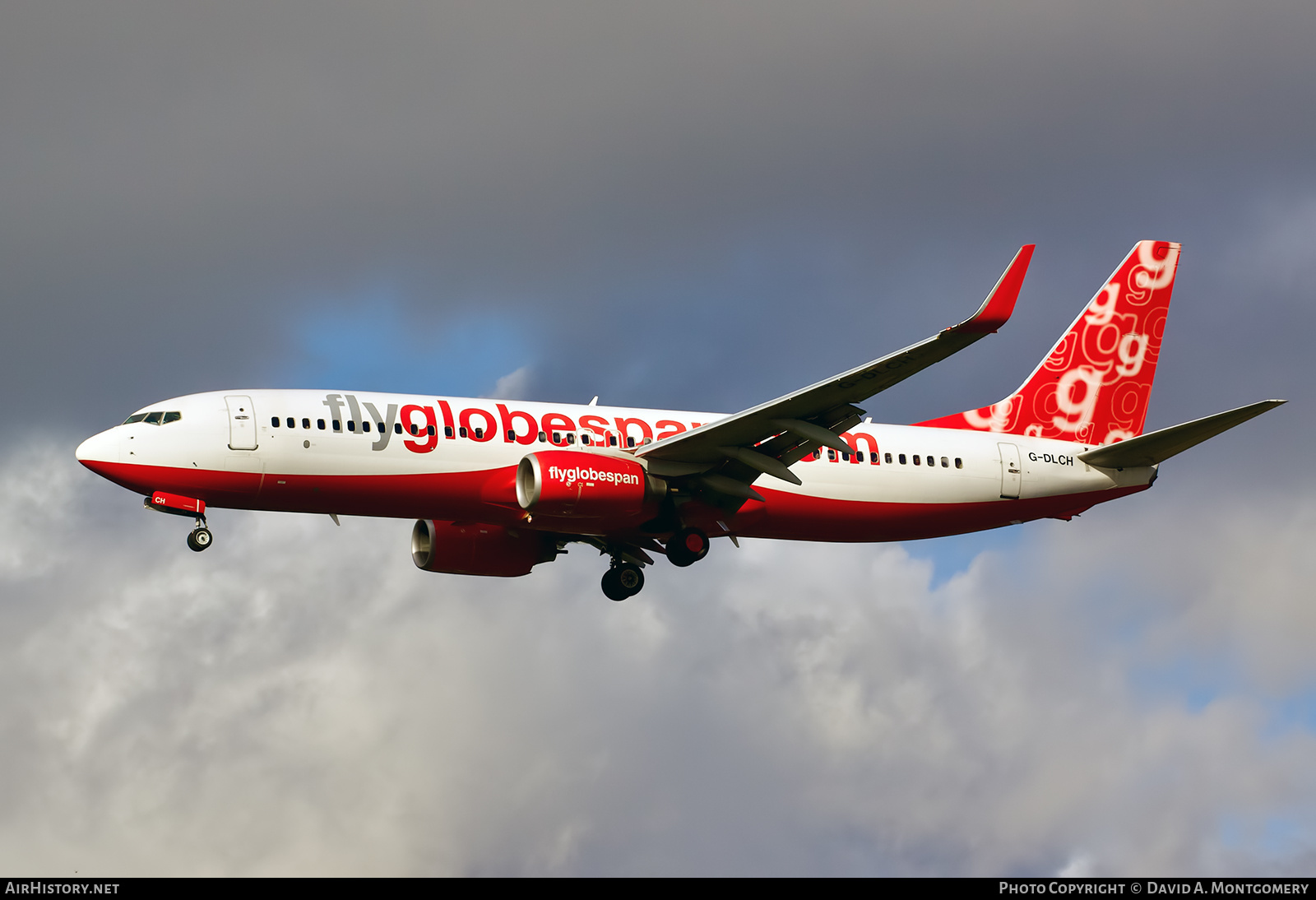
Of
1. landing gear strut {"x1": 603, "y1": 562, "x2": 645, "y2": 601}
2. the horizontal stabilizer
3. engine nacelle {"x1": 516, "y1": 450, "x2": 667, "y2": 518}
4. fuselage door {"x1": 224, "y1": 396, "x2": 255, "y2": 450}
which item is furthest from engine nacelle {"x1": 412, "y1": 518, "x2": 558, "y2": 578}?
the horizontal stabilizer

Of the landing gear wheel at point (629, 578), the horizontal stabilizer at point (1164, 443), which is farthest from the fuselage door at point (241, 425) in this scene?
the horizontal stabilizer at point (1164, 443)

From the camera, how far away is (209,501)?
41625mm

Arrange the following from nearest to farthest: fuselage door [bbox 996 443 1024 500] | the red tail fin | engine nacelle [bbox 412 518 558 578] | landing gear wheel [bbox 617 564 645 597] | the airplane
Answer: the airplane
fuselage door [bbox 996 443 1024 500]
engine nacelle [bbox 412 518 558 578]
landing gear wheel [bbox 617 564 645 597]
the red tail fin

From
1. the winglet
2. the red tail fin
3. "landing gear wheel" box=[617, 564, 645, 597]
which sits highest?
the red tail fin

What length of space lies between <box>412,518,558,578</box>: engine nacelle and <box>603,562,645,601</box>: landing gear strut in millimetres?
1998

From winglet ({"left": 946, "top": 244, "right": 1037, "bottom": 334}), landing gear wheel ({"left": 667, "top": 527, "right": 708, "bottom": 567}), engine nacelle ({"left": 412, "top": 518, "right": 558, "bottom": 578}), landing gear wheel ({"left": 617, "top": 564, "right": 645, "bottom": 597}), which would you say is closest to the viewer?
winglet ({"left": 946, "top": 244, "right": 1037, "bottom": 334})

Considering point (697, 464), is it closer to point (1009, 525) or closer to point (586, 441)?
point (586, 441)

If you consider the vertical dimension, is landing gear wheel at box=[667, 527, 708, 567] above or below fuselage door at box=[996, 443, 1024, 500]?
below

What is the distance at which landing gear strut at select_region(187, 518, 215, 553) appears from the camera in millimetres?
41219

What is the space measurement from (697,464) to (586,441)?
308cm

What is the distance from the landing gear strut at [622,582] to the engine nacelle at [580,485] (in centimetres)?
621

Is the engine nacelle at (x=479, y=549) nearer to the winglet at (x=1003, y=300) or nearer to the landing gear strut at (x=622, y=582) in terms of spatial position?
the landing gear strut at (x=622, y=582)

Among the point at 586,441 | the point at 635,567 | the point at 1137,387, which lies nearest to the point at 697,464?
the point at 586,441

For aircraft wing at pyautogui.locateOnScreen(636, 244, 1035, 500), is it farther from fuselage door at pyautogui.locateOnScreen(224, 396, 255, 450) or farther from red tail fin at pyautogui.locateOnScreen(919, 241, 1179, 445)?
fuselage door at pyautogui.locateOnScreen(224, 396, 255, 450)
